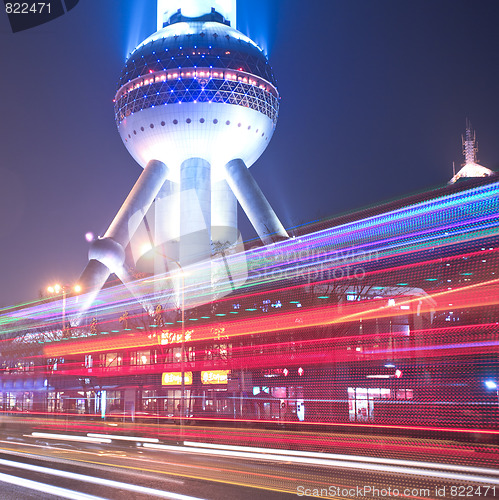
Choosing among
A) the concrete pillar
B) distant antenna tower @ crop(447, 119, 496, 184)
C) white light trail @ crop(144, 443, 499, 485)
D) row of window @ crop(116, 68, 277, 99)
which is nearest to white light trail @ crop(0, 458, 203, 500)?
white light trail @ crop(144, 443, 499, 485)

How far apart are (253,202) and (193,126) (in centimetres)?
1237

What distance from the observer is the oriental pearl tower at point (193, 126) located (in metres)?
73.4

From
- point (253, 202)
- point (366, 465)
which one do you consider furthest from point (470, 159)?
point (366, 465)

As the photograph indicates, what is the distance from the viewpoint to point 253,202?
240 feet

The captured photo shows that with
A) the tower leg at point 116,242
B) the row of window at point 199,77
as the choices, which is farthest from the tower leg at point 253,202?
the row of window at point 199,77

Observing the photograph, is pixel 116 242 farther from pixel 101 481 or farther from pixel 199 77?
pixel 101 481

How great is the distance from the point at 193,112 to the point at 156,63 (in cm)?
768

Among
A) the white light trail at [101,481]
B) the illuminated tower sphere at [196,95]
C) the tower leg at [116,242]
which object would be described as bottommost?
the white light trail at [101,481]

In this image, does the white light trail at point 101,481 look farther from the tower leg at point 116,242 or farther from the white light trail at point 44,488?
the tower leg at point 116,242

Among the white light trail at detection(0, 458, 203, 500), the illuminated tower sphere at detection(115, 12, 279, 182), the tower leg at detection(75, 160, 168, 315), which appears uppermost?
the illuminated tower sphere at detection(115, 12, 279, 182)

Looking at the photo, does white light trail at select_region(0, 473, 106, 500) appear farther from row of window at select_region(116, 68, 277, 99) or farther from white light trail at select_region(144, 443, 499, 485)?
row of window at select_region(116, 68, 277, 99)

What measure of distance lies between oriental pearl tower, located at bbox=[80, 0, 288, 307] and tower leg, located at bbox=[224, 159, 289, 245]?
13cm

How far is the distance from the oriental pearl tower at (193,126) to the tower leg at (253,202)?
0.13 metres

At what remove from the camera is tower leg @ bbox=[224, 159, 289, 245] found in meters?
69.3
